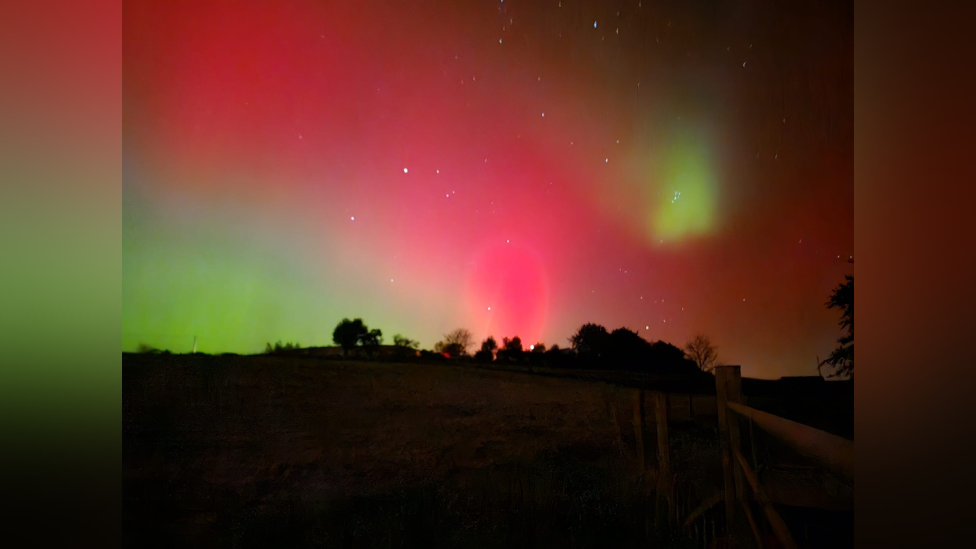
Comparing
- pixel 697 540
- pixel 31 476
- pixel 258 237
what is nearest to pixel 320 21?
pixel 258 237

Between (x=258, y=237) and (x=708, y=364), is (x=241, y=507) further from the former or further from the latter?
(x=708, y=364)

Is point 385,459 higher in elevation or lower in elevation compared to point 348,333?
lower

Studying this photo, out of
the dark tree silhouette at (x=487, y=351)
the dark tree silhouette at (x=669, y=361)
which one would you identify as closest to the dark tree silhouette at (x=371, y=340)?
the dark tree silhouette at (x=487, y=351)

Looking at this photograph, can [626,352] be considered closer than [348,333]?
No

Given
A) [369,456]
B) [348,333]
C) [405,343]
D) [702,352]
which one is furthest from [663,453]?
[348,333]

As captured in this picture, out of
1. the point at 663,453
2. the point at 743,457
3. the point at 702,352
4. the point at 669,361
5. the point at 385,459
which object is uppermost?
the point at 702,352

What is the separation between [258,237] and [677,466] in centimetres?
389

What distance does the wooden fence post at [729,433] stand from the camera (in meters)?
2.98

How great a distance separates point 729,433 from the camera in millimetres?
3018

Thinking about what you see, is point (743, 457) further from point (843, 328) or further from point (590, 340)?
point (590, 340)

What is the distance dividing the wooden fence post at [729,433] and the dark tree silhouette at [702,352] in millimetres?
1971

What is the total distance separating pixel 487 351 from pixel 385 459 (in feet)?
4.49

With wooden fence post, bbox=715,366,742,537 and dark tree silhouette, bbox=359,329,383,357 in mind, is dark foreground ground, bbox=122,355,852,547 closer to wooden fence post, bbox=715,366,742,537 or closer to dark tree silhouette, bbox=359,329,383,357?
dark tree silhouette, bbox=359,329,383,357

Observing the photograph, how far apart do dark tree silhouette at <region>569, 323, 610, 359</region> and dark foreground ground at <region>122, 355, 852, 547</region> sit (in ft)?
1.39
